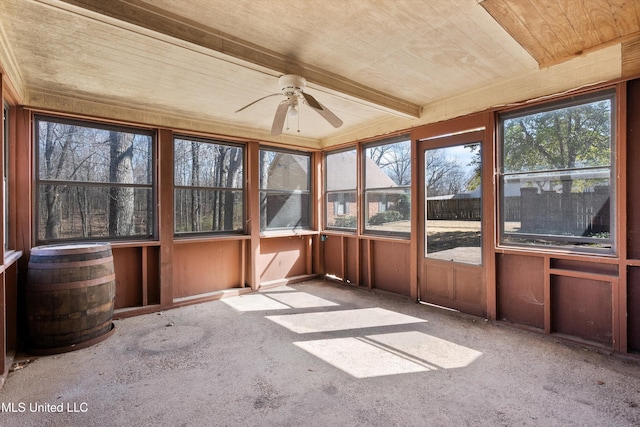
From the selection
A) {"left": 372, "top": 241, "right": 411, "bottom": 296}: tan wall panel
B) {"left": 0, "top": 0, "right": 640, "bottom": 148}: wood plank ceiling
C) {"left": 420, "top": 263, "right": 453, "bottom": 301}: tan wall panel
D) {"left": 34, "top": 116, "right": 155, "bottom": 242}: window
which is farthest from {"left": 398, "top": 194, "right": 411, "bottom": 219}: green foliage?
{"left": 34, "top": 116, "right": 155, "bottom": 242}: window

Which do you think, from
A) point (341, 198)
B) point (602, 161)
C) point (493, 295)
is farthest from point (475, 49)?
point (341, 198)

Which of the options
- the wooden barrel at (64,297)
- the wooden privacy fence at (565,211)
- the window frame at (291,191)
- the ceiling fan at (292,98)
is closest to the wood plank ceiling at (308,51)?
the ceiling fan at (292,98)

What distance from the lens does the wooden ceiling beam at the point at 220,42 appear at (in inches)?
78.2

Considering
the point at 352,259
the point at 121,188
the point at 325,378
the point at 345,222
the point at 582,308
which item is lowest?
the point at 325,378

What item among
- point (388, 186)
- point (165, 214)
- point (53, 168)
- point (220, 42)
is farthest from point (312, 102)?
point (53, 168)

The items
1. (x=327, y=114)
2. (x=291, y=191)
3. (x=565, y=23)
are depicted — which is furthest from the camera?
(x=291, y=191)

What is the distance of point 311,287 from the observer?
5.20 meters

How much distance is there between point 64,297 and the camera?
284cm

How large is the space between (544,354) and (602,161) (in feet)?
5.92

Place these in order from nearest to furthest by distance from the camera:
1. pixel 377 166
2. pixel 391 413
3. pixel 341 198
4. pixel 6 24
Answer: pixel 391 413 < pixel 6 24 < pixel 377 166 < pixel 341 198

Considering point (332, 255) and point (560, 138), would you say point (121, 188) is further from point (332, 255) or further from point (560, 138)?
point (560, 138)

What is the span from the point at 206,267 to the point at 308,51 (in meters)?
3.33

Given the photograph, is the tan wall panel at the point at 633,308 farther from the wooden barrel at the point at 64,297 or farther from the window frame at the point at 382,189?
the wooden barrel at the point at 64,297

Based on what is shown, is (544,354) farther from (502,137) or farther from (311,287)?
(311,287)
